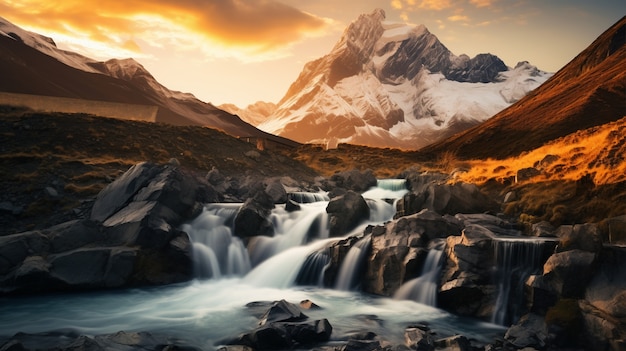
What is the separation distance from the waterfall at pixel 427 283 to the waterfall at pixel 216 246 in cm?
1019

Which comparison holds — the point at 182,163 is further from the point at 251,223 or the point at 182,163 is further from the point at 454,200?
the point at 454,200

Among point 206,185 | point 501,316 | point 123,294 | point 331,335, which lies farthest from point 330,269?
point 206,185

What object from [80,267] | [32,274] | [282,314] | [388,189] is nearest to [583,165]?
[282,314]

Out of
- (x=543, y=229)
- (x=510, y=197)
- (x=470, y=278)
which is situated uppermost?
(x=510, y=197)

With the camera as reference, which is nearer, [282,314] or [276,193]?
[282,314]

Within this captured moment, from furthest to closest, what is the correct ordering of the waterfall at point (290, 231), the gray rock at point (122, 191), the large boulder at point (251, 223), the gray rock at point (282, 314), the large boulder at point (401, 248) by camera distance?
the large boulder at point (251, 223), the gray rock at point (122, 191), the waterfall at point (290, 231), the large boulder at point (401, 248), the gray rock at point (282, 314)

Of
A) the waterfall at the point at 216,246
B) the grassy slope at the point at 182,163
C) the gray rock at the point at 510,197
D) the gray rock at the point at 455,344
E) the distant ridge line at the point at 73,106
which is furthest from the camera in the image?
the distant ridge line at the point at 73,106

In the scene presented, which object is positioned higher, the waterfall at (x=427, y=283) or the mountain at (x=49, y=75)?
the mountain at (x=49, y=75)

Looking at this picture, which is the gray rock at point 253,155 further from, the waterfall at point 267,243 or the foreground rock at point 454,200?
the foreground rock at point 454,200

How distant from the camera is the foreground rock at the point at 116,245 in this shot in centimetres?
2097

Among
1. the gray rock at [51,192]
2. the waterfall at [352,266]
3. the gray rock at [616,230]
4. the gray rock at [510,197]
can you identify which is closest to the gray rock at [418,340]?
the waterfall at [352,266]

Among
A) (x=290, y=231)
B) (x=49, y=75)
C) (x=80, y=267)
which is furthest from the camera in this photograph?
(x=49, y=75)

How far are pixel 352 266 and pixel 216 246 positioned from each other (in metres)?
9.28

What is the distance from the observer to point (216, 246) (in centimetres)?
2709
